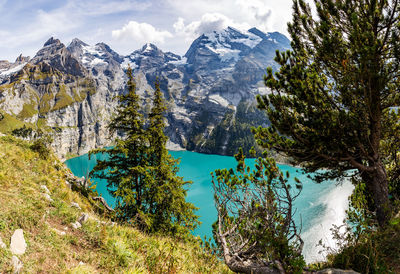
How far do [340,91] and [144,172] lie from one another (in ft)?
35.8

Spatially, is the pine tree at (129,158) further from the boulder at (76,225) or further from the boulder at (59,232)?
the boulder at (59,232)

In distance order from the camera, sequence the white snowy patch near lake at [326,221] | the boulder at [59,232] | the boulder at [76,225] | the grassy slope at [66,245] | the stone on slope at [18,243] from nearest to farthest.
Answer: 1. the stone on slope at [18,243]
2. the grassy slope at [66,245]
3. the boulder at [59,232]
4. the boulder at [76,225]
5. the white snowy patch near lake at [326,221]

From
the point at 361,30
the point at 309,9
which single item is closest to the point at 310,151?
the point at 361,30

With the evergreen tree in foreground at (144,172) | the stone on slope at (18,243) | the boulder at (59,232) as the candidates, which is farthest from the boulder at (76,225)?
the evergreen tree in foreground at (144,172)

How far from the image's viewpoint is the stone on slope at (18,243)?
405 cm

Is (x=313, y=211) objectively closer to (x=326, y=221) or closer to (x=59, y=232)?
(x=326, y=221)

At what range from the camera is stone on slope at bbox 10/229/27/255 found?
405 centimetres

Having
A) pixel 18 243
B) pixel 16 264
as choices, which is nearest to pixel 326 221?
pixel 18 243

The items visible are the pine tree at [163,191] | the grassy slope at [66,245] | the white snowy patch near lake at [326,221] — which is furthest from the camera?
the white snowy patch near lake at [326,221]

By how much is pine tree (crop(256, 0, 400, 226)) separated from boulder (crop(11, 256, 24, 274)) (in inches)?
335

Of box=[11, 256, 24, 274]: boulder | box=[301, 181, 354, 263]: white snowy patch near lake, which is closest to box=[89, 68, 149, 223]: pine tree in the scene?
box=[11, 256, 24, 274]: boulder

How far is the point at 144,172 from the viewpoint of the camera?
516 inches

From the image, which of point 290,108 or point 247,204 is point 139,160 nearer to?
point 247,204

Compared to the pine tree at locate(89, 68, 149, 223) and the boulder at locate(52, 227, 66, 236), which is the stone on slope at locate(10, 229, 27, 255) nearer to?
the boulder at locate(52, 227, 66, 236)
